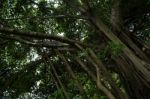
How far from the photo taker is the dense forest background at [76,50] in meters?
3.83

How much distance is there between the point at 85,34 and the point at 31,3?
114cm

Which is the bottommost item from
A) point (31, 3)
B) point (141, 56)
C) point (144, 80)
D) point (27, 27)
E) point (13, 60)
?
point (144, 80)

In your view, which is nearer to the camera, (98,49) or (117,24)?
(98,49)

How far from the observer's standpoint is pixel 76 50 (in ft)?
14.0

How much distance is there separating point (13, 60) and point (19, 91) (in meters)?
0.69

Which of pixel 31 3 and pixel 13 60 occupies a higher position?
pixel 31 3

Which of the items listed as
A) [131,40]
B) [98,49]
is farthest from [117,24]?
[98,49]

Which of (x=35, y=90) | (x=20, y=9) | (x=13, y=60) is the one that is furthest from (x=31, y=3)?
(x=35, y=90)

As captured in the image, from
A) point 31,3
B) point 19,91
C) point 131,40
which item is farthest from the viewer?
point 31,3

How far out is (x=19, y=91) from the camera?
5191mm

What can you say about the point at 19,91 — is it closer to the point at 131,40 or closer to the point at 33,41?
the point at 33,41

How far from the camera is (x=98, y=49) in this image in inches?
172

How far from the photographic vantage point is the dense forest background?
3.83 metres

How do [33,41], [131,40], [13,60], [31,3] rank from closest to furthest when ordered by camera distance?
[33,41]
[131,40]
[13,60]
[31,3]
